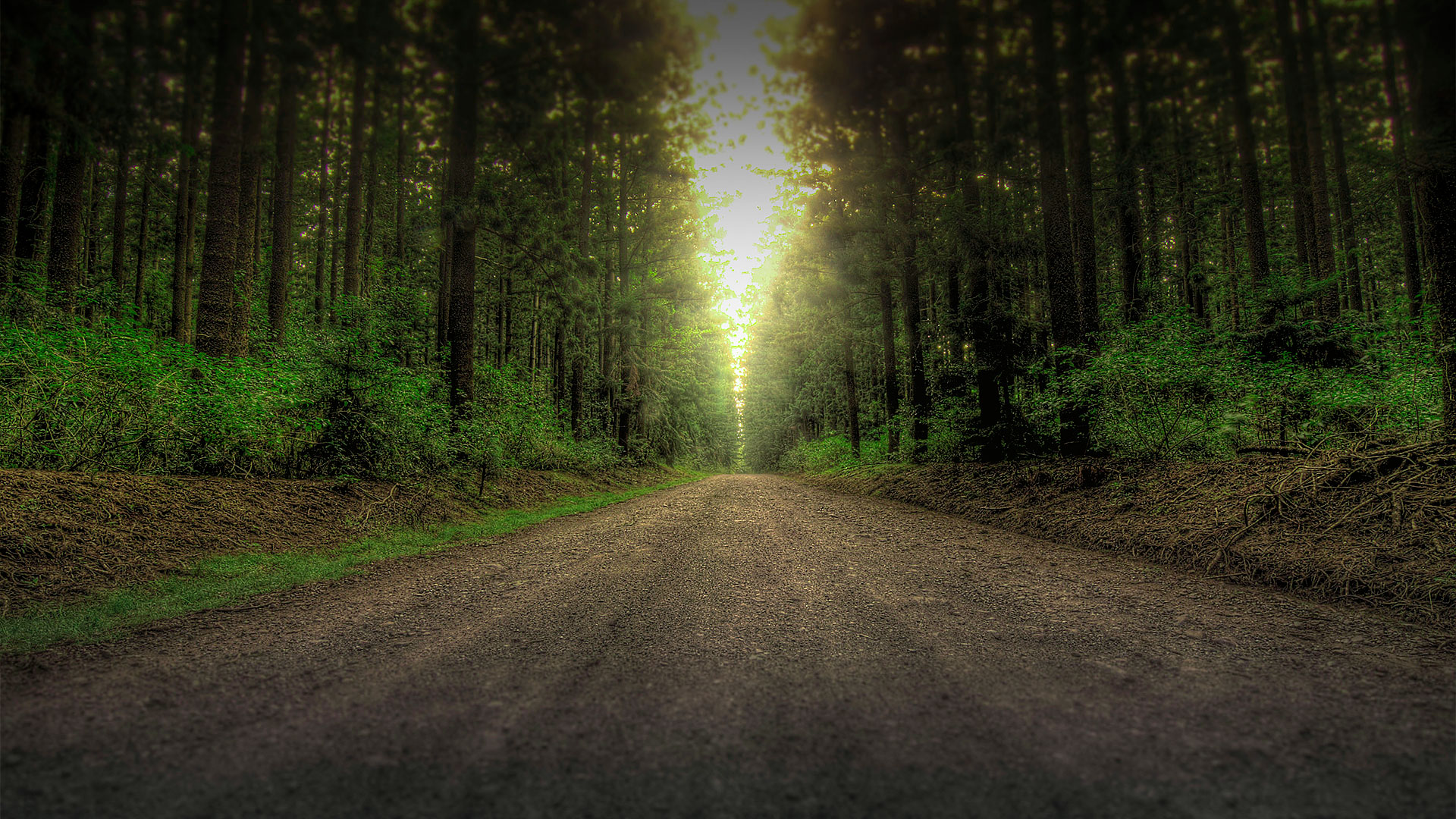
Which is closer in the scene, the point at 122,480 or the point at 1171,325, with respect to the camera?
the point at 122,480

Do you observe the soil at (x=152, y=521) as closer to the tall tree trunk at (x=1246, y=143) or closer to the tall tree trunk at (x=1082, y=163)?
the tall tree trunk at (x=1082, y=163)

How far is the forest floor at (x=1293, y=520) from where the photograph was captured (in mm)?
3764

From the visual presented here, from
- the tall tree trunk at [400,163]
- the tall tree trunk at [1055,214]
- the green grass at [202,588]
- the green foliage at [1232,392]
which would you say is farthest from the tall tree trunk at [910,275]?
the green grass at [202,588]

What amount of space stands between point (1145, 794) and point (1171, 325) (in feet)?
28.9

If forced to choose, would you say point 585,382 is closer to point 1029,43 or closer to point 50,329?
point 50,329

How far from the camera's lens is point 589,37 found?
35.9 feet

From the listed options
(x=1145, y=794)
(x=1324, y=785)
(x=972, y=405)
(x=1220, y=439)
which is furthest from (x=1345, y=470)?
(x=972, y=405)

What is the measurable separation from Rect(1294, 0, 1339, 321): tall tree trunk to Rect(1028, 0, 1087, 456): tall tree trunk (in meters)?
2.98

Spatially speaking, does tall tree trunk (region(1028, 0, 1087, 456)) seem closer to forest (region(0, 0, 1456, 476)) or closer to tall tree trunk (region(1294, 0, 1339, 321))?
forest (region(0, 0, 1456, 476))

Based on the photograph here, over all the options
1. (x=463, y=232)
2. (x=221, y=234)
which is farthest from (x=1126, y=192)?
(x=221, y=234)

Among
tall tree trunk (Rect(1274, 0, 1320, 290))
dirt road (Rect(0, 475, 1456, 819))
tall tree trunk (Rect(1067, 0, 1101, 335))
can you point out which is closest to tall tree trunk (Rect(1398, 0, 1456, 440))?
tall tree trunk (Rect(1274, 0, 1320, 290))

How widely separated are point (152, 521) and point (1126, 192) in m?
14.3

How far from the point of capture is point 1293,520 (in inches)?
188

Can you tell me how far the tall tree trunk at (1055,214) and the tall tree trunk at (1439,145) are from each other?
156 inches
